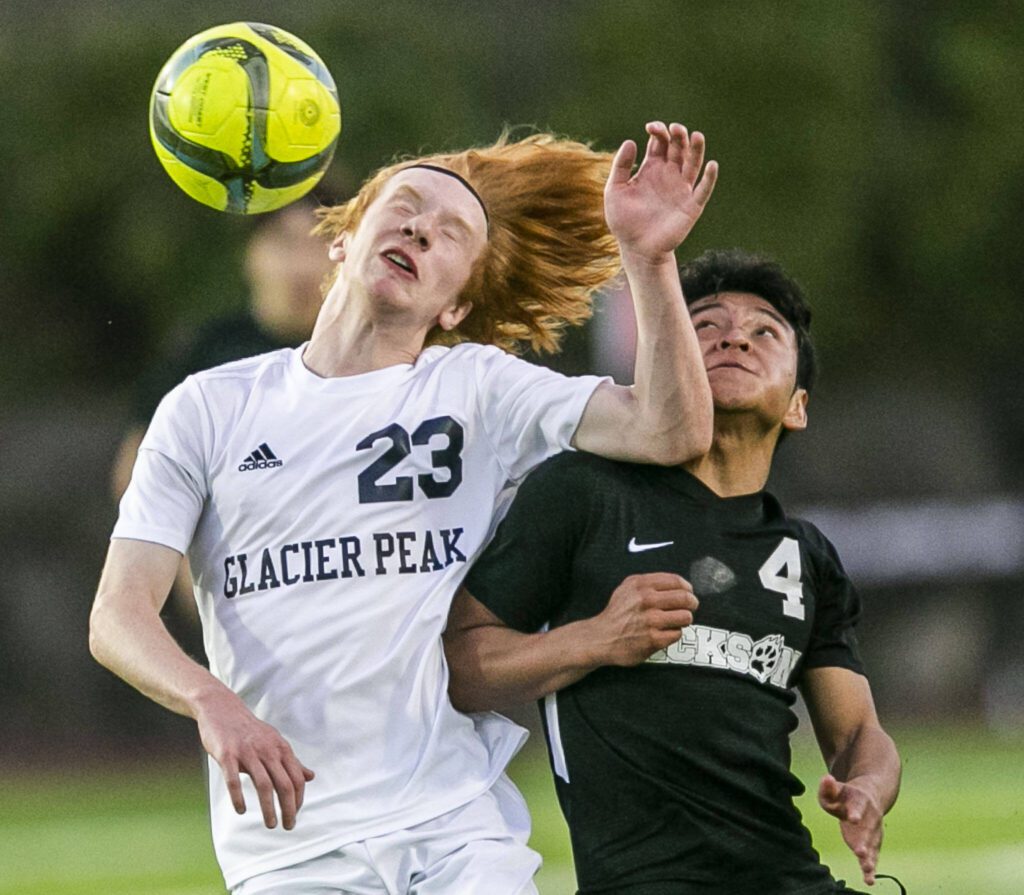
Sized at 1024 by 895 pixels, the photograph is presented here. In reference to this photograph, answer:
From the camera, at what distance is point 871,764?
450cm

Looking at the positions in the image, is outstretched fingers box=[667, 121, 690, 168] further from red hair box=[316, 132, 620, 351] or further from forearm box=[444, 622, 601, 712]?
forearm box=[444, 622, 601, 712]

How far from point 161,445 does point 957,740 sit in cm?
1337

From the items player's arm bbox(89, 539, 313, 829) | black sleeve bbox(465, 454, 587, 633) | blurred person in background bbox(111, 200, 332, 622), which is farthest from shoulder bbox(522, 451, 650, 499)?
blurred person in background bbox(111, 200, 332, 622)

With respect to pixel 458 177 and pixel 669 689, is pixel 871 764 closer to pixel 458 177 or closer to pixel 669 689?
pixel 669 689

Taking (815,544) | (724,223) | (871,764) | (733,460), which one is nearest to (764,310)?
(733,460)

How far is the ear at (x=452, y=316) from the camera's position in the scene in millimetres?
4805

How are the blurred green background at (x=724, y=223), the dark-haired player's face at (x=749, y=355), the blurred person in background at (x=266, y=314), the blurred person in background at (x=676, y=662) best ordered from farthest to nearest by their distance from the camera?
the blurred green background at (x=724, y=223) → the blurred person in background at (x=266, y=314) → the dark-haired player's face at (x=749, y=355) → the blurred person in background at (x=676, y=662)

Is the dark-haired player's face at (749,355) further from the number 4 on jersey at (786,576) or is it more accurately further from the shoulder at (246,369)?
the shoulder at (246,369)

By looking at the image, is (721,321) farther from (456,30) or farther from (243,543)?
(456,30)

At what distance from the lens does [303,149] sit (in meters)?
5.06

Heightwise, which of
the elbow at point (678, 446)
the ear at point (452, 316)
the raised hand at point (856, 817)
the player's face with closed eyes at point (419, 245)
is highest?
the player's face with closed eyes at point (419, 245)

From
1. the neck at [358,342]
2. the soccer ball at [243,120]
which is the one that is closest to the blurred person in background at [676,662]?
the neck at [358,342]

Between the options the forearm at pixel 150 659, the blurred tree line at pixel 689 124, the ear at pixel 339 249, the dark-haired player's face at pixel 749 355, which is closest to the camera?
the forearm at pixel 150 659

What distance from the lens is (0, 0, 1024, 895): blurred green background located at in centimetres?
2127
